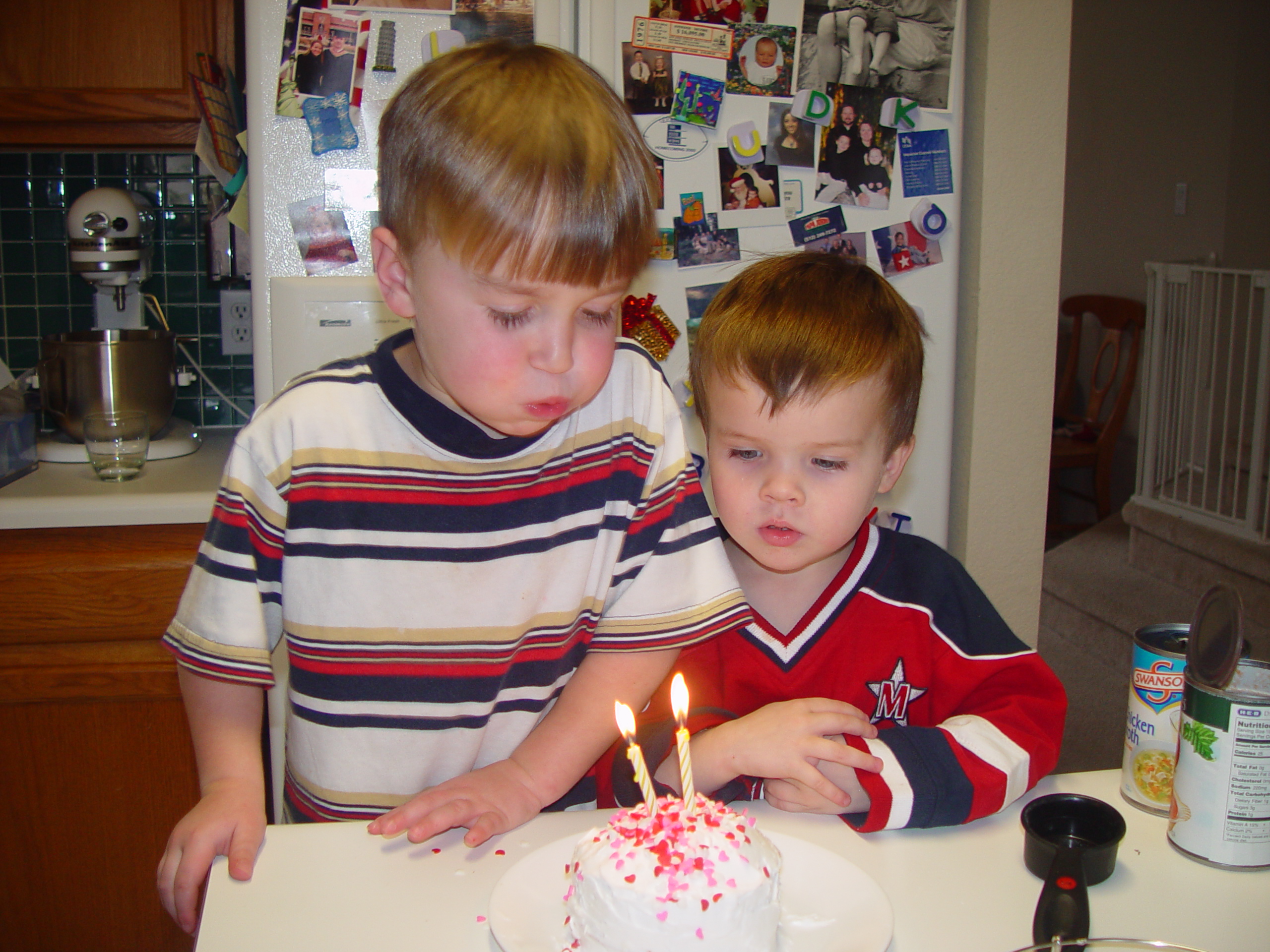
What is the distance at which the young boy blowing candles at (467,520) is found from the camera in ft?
2.42

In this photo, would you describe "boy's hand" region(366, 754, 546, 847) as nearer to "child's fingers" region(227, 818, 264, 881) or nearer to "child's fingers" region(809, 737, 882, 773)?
"child's fingers" region(227, 818, 264, 881)

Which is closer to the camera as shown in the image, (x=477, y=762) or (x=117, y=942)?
(x=477, y=762)

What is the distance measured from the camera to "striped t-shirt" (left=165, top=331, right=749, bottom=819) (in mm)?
841

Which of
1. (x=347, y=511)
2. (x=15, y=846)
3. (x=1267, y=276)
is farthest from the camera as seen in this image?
(x=1267, y=276)

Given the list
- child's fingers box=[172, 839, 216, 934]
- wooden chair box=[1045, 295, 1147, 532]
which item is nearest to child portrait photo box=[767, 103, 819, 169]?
child's fingers box=[172, 839, 216, 934]

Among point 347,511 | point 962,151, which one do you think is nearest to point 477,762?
point 347,511

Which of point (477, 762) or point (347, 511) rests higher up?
point (347, 511)

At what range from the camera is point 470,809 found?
0.75 metres

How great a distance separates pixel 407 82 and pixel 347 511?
355 millimetres

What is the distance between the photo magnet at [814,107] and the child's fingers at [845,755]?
117 cm

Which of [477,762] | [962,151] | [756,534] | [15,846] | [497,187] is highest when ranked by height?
[962,151]

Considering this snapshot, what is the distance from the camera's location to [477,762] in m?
0.96

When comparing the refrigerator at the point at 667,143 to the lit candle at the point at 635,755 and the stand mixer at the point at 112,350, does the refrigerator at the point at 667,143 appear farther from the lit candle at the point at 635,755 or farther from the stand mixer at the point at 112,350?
the lit candle at the point at 635,755

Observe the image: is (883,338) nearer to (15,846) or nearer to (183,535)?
(183,535)
